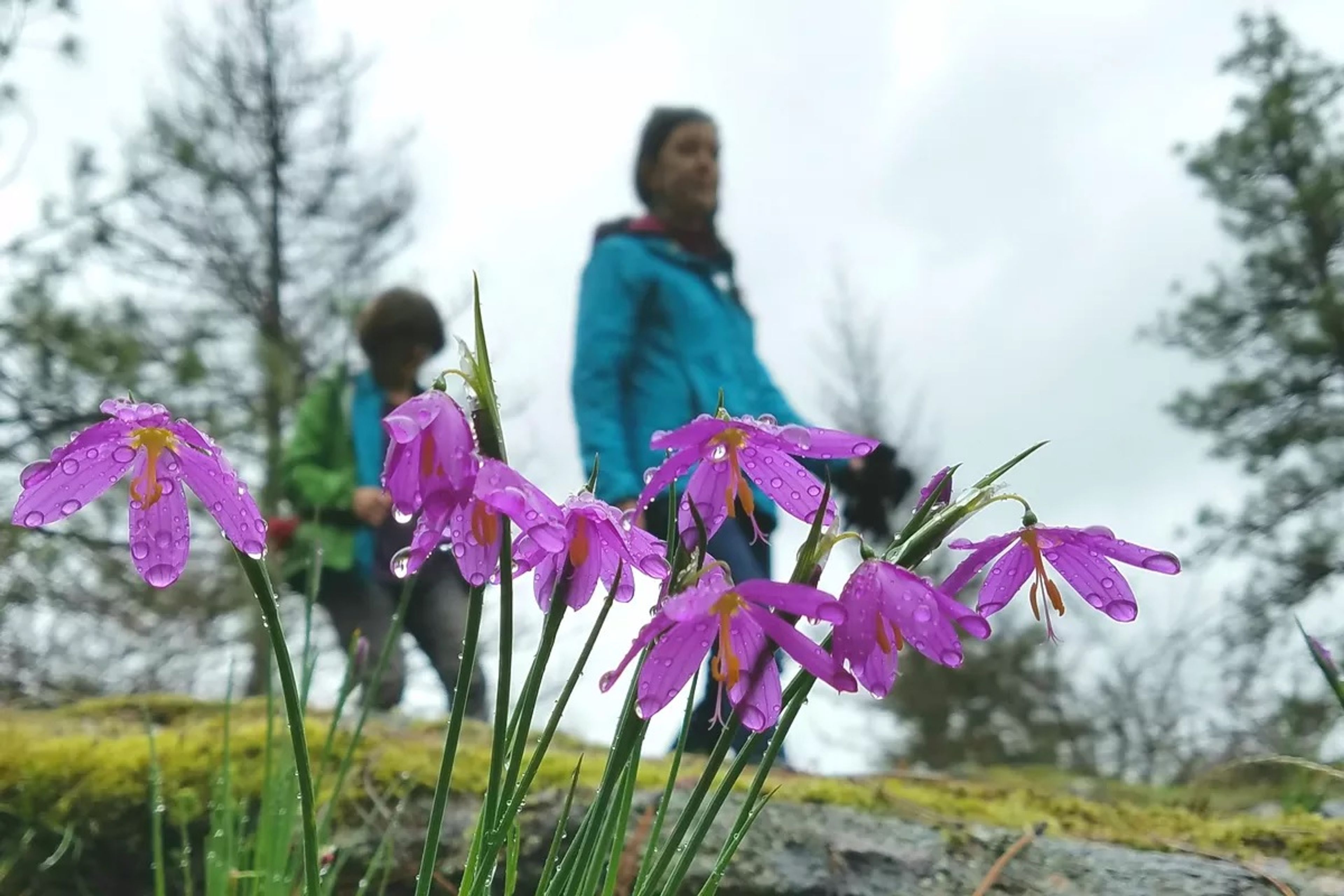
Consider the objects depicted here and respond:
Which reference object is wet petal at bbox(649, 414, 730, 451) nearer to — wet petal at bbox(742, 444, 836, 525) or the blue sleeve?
wet petal at bbox(742, 444, 836, 525)

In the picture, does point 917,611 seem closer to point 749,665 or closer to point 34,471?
point 749,665

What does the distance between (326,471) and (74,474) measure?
2.68 metres

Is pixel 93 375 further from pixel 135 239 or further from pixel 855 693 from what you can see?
pixel 855 693

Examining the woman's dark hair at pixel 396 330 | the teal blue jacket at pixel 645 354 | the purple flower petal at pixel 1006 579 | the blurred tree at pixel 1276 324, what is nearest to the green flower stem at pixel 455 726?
the purple flower petal at pixel 1006 579

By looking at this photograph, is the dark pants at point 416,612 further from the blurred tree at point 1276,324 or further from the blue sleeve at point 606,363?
the blurred tree at point 1276,324

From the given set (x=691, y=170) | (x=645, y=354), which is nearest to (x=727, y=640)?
(x=645, y=354)

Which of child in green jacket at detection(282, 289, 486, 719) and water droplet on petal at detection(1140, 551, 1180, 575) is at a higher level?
child in green jacket at detection(282, 289, 486, 719)

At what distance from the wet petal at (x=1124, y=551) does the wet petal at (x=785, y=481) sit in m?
0.16

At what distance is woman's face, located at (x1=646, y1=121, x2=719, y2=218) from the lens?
310 cm

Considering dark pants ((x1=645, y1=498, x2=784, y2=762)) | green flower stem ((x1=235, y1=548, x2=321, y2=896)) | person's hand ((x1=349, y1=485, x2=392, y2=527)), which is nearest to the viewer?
green flower stem ((x1=235, y1=548, x2=321, y2=896))

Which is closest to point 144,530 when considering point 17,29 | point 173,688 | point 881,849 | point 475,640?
point 475,640

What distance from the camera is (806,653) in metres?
0.60

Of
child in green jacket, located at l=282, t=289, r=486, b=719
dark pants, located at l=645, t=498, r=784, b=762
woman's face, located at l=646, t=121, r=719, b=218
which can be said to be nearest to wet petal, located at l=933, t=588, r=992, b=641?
dark pants, located at l=645, t=498, r=784, b=762

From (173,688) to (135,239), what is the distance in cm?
365
